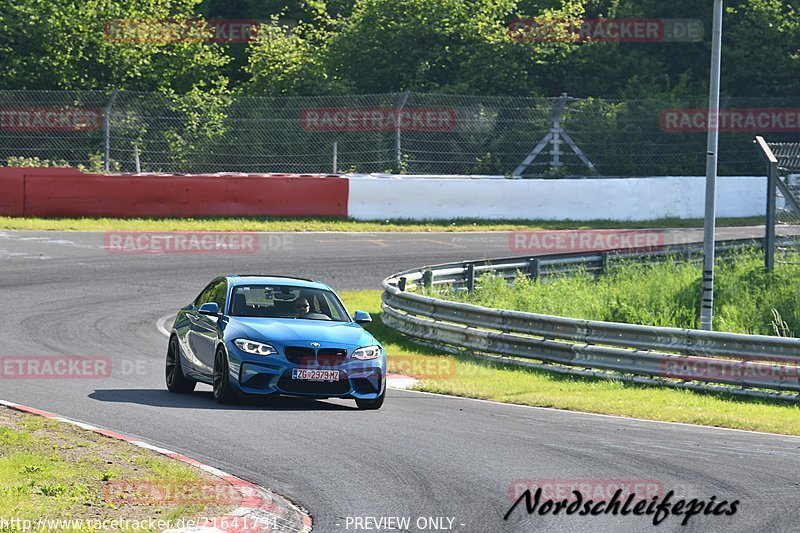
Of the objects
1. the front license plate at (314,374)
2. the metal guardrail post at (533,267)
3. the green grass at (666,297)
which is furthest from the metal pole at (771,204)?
the front license plate at (314,374)

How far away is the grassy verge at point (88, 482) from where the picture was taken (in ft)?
25.1

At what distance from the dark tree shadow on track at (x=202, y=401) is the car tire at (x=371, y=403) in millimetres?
138

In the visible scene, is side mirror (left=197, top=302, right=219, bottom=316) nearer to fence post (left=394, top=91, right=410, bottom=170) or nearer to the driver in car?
the driver in car

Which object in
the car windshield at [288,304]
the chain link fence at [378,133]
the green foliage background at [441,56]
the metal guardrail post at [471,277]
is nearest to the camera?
the car windshield at [288,304]

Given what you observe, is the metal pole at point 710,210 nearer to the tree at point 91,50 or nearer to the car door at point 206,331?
the car door at point 206,331

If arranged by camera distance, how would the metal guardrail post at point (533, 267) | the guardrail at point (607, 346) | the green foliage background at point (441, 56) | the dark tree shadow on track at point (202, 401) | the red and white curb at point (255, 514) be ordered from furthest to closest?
the green foliage background at point (441, 56) < the metal guardrail post at point (533, 267) < the guardrail at point (607, 346) < the dark tree shadow on track at point (202, 401) < the red and white curb at point (255, 514)

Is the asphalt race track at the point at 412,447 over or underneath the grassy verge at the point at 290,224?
underneath

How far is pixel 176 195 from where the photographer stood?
102 feet

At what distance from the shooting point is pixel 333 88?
42406 mm

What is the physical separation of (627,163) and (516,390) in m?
23.2

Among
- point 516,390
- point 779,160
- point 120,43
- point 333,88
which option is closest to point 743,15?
point 333,88

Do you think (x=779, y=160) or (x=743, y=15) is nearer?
(x=779, y=160)

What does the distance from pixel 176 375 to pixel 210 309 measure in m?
1.19

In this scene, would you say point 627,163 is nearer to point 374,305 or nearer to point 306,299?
point 374,305
